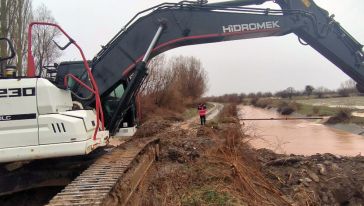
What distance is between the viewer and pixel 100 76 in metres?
8.44

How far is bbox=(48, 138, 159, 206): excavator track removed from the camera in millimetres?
4864

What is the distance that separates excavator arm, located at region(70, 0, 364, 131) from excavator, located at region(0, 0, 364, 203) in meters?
0.02

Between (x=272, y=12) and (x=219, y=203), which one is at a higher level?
(x=272, y=12)

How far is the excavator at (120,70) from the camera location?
6414mm

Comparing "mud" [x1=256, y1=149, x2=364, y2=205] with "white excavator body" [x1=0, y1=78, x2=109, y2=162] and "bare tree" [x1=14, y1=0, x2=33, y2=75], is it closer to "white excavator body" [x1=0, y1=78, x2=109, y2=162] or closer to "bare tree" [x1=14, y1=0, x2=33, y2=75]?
"white excavator body" [x1=0, y1=78, x2=109, y2=162]

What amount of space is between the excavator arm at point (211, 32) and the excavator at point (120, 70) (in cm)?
2

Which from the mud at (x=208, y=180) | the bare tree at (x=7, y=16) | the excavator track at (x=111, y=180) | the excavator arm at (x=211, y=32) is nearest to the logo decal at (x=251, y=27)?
the excavator arm at (x=211, y=32)

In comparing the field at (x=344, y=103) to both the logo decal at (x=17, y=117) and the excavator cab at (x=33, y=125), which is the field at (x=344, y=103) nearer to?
the excavator cab at (x=33, y=125)

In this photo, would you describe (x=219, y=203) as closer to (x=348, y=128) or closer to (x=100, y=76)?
(x=100, y=76)

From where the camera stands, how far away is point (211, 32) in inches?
354

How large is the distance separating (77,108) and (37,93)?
1011mm

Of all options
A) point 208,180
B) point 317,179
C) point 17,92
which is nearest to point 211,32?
point 208,180

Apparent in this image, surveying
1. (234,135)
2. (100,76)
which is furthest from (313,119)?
(100,76)

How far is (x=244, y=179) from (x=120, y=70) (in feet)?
10.4
